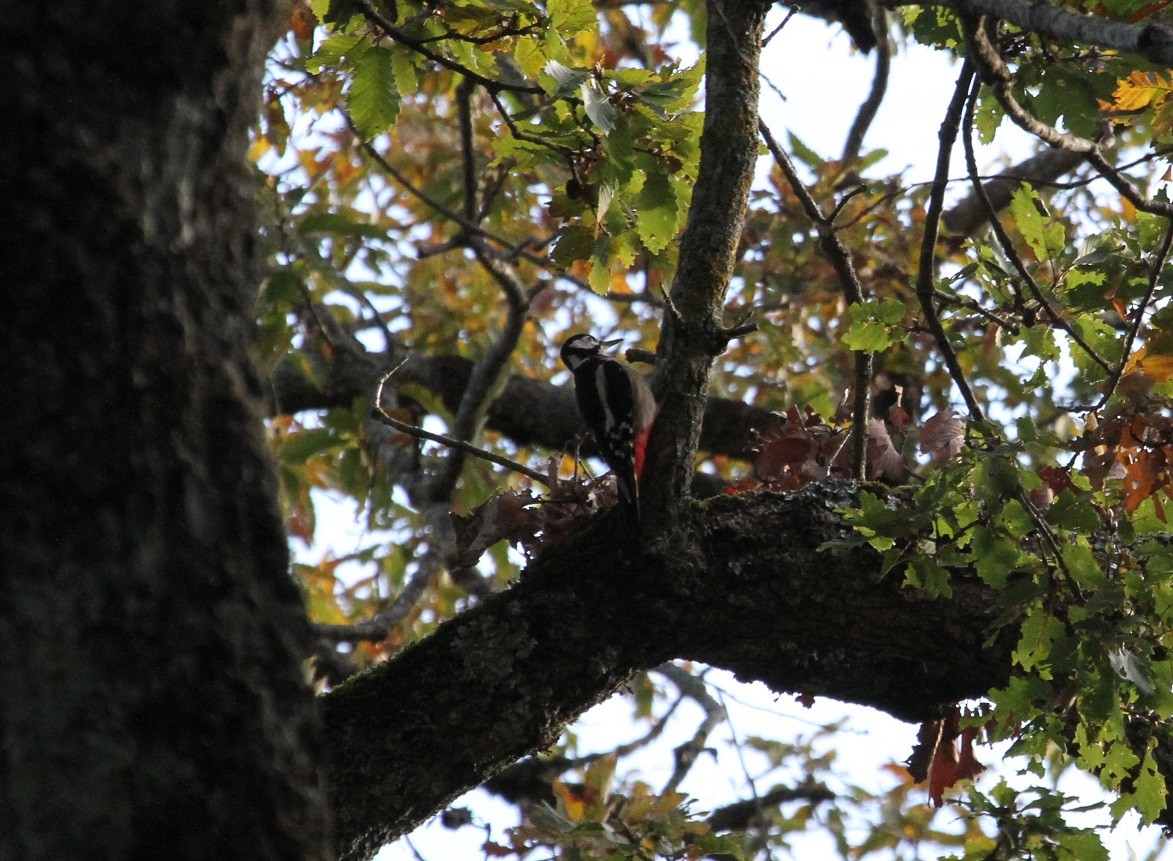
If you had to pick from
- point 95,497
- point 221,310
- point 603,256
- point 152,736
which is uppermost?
point 603,256

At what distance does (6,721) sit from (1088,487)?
2.28 metres

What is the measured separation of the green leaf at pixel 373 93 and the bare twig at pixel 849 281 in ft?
3.93

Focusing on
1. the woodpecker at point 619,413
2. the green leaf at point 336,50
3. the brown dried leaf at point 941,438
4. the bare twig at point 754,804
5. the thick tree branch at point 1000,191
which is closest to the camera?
the green leaf at point 336,50

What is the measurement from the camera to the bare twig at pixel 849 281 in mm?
3699

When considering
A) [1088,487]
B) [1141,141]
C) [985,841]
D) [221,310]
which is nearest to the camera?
[221,310]

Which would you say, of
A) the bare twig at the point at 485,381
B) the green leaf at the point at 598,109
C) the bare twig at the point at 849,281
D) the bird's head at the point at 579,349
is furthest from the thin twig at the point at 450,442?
the bird's head at the point at 579,349

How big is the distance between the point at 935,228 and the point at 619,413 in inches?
70.3

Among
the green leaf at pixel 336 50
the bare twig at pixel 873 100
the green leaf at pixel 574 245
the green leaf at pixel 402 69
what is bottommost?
the green leaf at pixel 574 245

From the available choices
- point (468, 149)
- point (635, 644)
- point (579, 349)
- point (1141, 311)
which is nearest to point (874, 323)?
point (1141, 311)

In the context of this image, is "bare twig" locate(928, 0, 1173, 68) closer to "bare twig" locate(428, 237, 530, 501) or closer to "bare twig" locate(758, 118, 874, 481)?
"bare twig" locate(758, 118, 874, 481)

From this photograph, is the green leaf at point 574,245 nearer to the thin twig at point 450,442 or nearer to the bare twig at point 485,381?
the thin twig at point 450,442

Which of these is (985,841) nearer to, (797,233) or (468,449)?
(468,449)

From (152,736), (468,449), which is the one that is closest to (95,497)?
(152,736)

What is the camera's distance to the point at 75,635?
1248 mm
